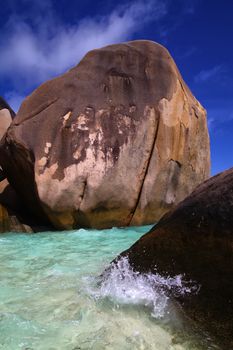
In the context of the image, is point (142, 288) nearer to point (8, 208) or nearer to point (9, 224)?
point (9, 224)

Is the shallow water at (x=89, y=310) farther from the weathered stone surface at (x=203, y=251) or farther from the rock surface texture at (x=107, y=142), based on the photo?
the rock surface texture at (x=107, y=142)

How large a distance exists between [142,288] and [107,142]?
14.4ft

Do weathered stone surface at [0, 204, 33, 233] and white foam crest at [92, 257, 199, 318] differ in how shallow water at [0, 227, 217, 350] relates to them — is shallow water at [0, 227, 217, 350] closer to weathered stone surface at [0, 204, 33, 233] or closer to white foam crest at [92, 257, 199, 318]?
white foam crest at [92, 257, 199, 318]

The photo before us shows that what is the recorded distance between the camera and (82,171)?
22.1 feet

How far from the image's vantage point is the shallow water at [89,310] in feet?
7.11

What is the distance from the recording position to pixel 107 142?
6965 mm

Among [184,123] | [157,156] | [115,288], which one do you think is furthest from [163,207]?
[115,288]

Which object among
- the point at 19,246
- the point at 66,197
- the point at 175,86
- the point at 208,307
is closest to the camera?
the point at 208,307

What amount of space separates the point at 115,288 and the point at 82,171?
13.0 ft

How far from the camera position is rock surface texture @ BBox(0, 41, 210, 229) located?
21.9 feet

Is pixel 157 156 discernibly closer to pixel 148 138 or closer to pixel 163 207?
pixel 148 138

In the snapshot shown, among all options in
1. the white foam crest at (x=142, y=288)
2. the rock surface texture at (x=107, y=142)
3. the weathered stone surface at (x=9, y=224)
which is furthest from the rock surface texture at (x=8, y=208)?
the white foam crest at (x=142, y=288)

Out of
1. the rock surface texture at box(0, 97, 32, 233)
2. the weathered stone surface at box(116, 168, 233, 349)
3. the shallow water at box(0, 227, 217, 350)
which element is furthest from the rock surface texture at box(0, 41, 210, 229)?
the weathered stone surface at box(116, 168, 233, 349)

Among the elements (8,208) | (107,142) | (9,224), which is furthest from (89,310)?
(8,208)
